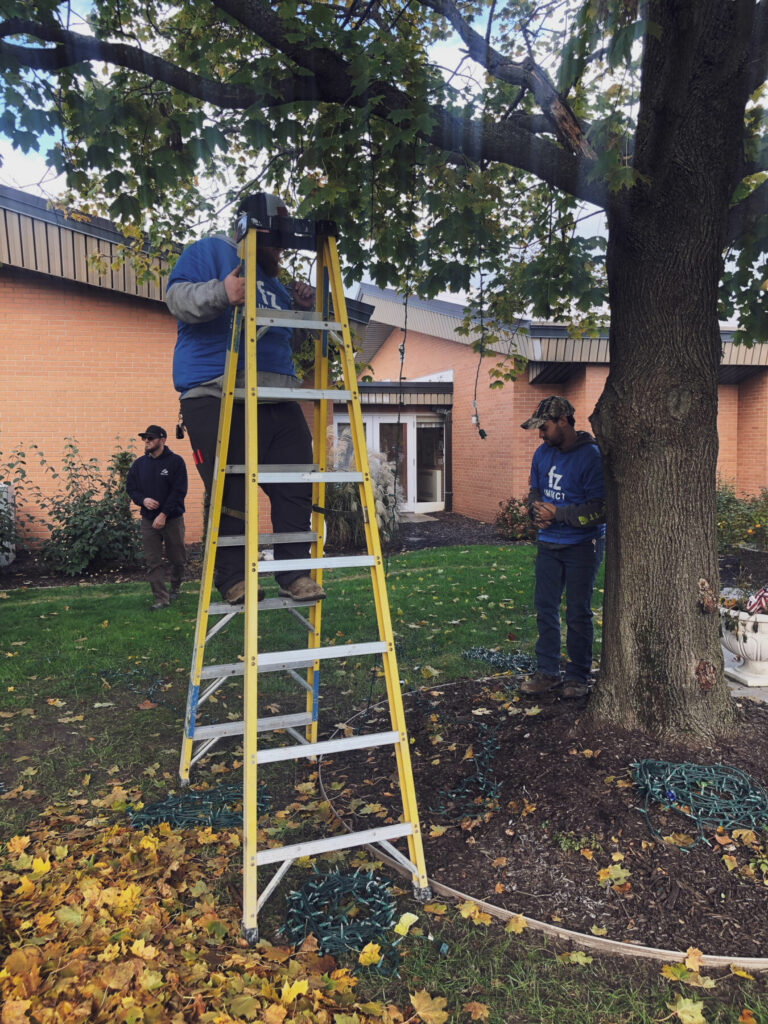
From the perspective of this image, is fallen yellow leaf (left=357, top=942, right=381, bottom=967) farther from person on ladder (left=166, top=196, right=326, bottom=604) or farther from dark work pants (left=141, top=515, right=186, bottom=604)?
dark work pants (left=141, top=515, right=186, bottom=604)

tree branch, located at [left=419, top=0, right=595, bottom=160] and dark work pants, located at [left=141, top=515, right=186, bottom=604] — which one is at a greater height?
tree branch, located at [left=419, top=0, right=595, bottom=160]

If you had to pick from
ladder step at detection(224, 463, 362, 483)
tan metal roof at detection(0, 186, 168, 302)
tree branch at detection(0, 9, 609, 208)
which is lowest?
ladder step at detection(224, 463, 362, 483)

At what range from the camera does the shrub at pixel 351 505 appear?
12189 mm

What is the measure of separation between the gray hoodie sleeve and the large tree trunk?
1944 mm

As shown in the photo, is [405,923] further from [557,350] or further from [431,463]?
[431,463]

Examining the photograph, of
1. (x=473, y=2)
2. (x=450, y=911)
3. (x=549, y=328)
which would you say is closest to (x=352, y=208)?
(x=473, y=2)

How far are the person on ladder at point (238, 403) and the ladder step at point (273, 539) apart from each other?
0.07 metres

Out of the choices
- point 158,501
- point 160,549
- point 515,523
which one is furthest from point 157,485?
point 515,523

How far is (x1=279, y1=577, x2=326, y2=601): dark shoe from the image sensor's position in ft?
10.4

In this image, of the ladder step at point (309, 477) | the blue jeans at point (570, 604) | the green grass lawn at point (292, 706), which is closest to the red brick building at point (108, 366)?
the green grass lawn at point (292, 706)

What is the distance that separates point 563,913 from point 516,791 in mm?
698

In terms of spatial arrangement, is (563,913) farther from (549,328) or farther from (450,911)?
(549,328)

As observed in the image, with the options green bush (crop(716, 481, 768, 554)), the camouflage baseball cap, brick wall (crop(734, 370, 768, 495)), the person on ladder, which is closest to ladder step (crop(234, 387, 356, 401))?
the person on ladder

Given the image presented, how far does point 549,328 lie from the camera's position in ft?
45.6
